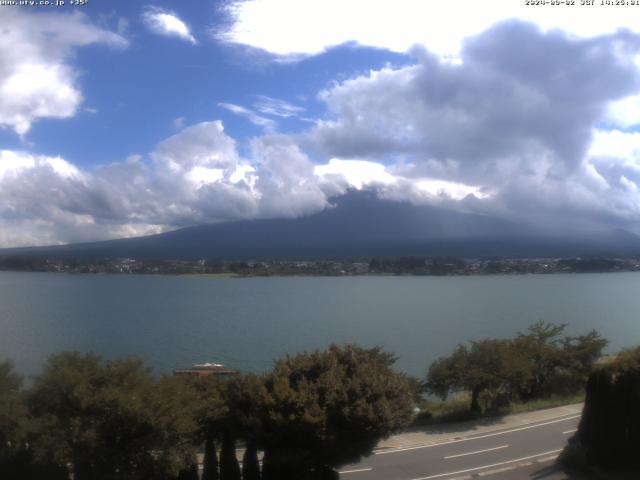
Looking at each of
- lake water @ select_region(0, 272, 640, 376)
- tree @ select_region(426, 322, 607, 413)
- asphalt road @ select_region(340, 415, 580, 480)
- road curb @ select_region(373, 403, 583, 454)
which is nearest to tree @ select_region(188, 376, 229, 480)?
asphalt road @ select_region(340, 415, 580, 480)

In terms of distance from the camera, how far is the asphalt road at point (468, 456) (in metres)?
9.46

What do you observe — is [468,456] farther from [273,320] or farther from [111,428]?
[273,320]

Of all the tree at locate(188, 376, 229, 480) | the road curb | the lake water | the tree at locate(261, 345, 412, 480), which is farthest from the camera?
the lake water

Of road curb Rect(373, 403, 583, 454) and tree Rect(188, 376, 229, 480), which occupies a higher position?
tree Rect(188, 376, 229, 480)

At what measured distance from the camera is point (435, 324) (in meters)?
34.9

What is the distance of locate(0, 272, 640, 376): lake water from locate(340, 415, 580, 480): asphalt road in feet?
32.7

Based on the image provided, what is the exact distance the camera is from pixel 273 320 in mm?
37531

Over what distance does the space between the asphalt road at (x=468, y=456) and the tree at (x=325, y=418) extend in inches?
56.3

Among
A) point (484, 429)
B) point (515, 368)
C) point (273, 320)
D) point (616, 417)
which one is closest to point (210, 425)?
point (616, 417)

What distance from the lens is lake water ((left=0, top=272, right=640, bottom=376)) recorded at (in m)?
27.0

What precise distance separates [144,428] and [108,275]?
93.0 m

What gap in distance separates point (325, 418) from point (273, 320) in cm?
2994

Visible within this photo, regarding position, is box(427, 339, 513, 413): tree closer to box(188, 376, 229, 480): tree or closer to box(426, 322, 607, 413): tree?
box(426, 322, 607, 413): tree

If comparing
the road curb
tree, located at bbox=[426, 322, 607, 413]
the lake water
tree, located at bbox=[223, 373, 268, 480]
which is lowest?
the lake water
